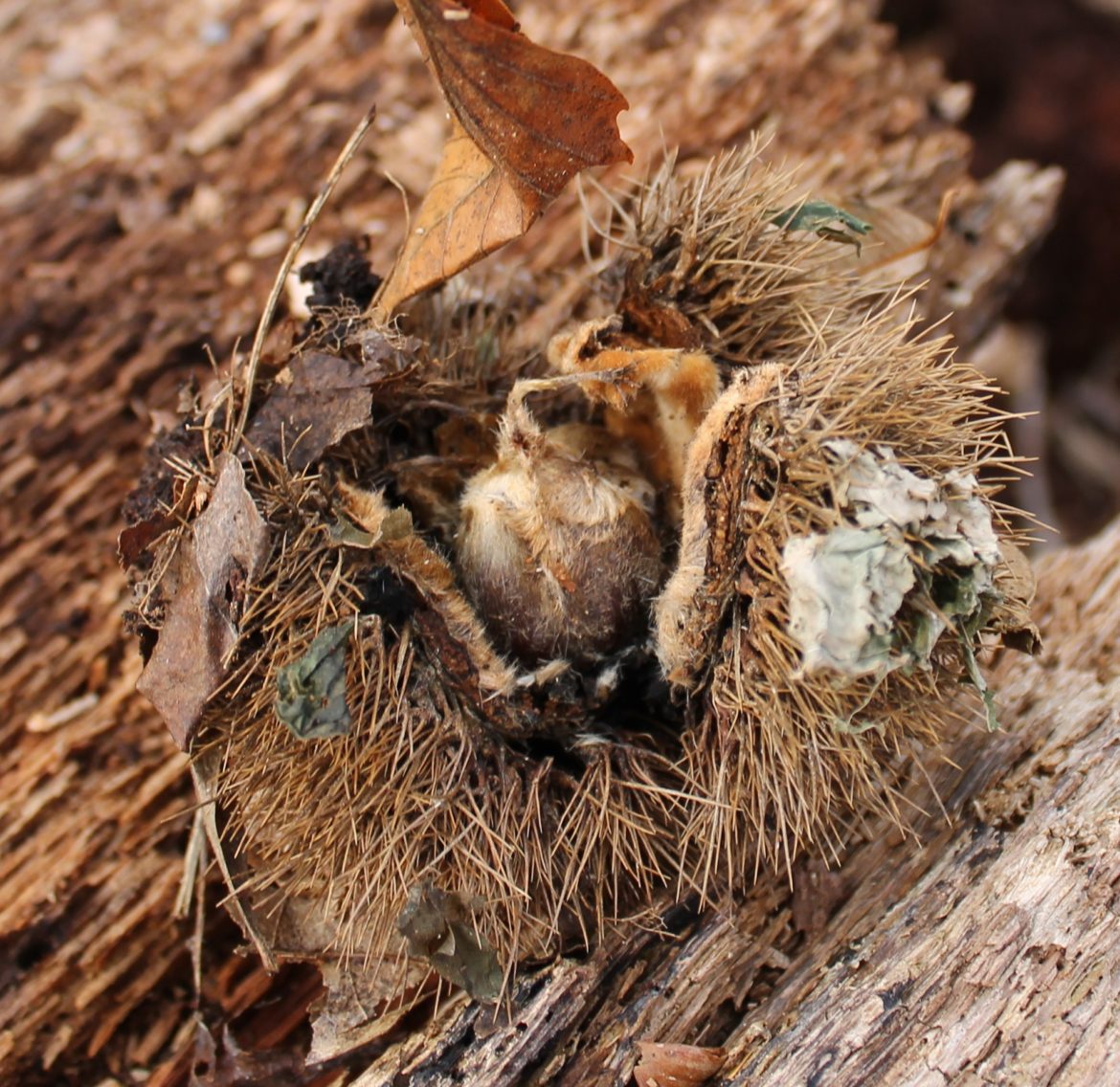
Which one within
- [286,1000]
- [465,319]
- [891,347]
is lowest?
[286,1000]

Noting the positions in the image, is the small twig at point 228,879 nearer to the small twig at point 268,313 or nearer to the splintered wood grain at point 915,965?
the splintered wood grain at point 915,965

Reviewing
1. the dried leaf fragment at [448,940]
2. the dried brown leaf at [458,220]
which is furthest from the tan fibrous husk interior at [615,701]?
the dried brown leaf at [458,220]

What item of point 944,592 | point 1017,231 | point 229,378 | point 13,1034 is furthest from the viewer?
point 1017,231

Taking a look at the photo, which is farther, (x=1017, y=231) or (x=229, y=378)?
(x=1017, y=231)

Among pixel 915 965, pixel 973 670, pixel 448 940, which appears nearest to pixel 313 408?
pixel 448 940

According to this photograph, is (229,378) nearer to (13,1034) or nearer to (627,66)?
(13,1034)

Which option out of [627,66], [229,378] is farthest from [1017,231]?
[229,378]
